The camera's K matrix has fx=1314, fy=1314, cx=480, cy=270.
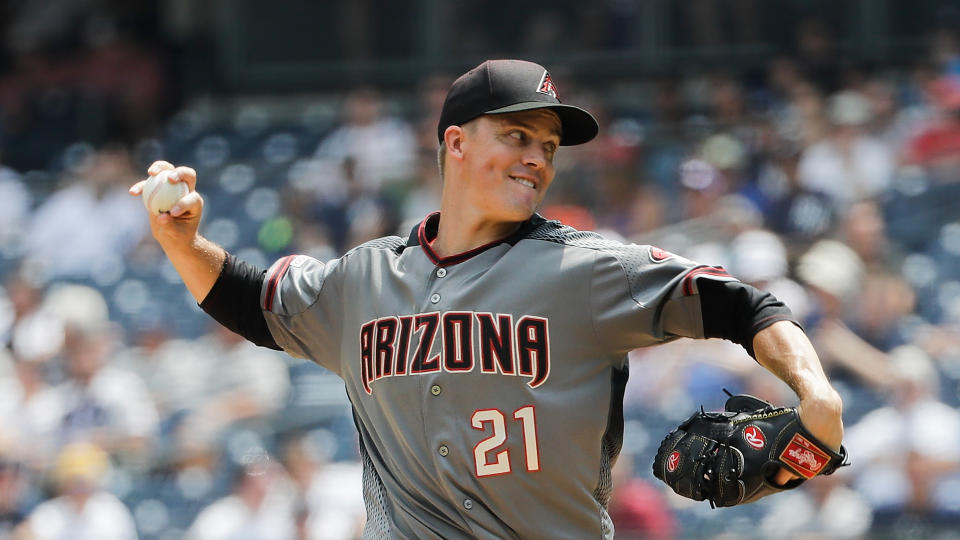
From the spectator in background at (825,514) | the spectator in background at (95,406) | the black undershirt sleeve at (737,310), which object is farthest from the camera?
the spectator in background at (95,406)

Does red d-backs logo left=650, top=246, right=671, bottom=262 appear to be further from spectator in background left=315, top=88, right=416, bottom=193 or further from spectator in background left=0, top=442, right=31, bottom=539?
spectator in background left=315, top=88, right=416, bottom=193

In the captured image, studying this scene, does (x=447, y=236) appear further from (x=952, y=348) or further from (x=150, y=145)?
(x=150, y=145)

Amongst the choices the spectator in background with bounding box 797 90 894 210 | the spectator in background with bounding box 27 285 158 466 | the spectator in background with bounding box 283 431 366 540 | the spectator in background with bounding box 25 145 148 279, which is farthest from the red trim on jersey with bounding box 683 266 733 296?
the spectator in background with bounding box 25 145 148 279

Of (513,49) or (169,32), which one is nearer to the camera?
(513,49)

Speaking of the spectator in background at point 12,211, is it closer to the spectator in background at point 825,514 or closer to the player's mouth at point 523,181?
the spectator in background at point 825,514

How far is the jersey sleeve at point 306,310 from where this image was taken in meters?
3.06

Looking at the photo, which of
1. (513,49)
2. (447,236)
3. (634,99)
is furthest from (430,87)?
(447,236)

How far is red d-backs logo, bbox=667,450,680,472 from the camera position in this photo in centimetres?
271

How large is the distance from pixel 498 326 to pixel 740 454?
566 mm

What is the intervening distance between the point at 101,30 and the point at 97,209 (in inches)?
152

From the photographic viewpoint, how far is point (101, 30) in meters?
12.9

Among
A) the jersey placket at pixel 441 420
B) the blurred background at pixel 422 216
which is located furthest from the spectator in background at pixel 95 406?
the jersey placket at pixel 441 420

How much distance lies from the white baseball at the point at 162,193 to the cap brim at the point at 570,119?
729 millimetres

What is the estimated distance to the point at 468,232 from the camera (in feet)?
9.81
